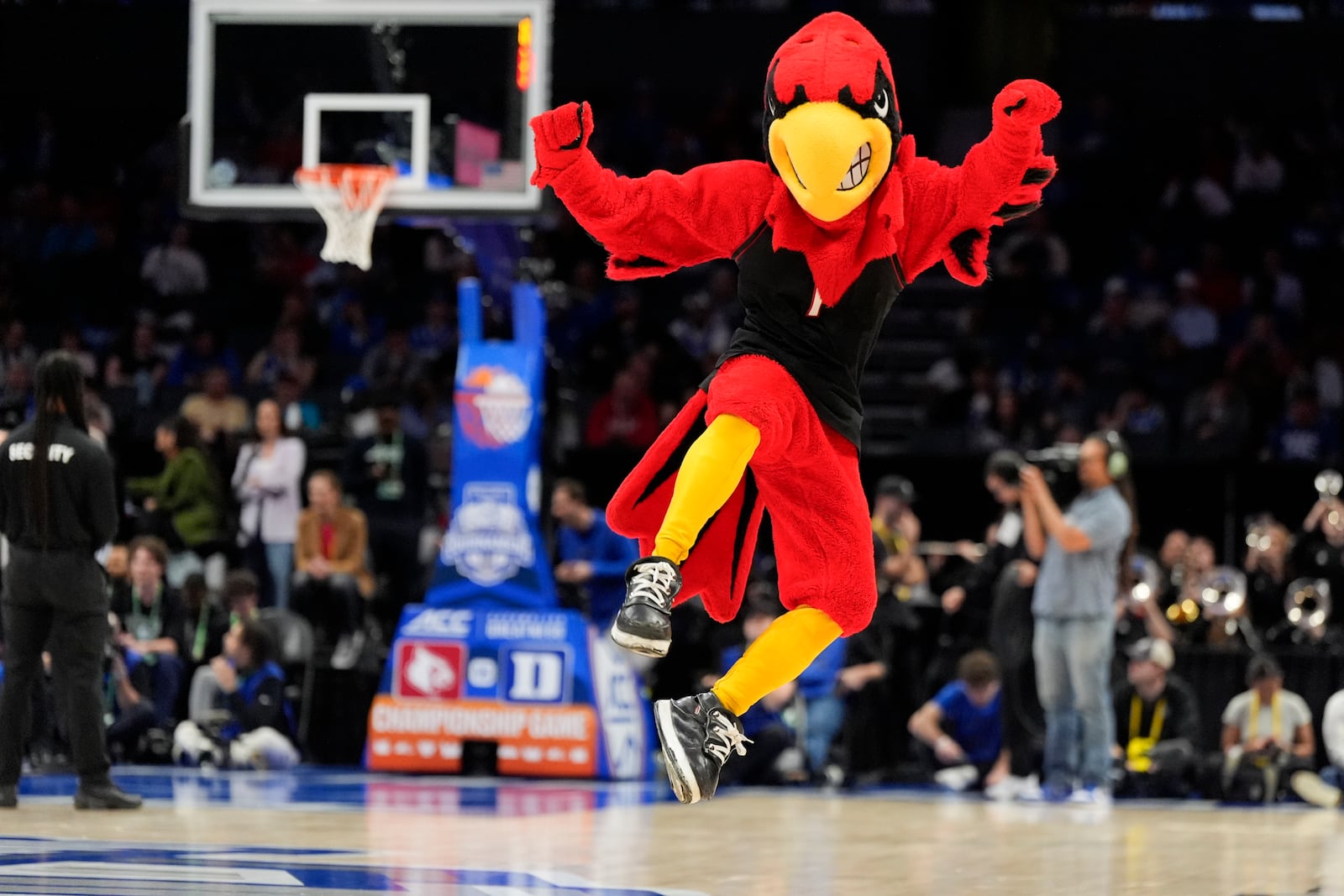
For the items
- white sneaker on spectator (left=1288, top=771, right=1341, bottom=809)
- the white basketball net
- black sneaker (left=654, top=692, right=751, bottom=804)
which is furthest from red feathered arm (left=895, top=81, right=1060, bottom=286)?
white sneaker on spectator (left=1288, top=771, right=1341, bottom=809)

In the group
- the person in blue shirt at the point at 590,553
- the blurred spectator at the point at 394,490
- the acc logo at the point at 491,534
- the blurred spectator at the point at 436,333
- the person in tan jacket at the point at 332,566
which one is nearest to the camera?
the acc logo at the point at 491,534

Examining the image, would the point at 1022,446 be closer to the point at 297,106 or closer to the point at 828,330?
the point at 297,106

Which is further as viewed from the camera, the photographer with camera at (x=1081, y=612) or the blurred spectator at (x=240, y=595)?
the blurred spectator at (x=240, y=595)

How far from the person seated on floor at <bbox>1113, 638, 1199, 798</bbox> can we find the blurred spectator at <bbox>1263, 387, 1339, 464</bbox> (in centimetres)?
435

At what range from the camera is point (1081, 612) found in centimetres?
1077

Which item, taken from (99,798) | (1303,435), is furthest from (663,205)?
(1303,435)

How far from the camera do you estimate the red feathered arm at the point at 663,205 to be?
17.7ft

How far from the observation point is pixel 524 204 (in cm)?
1076

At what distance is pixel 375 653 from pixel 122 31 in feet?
22.4

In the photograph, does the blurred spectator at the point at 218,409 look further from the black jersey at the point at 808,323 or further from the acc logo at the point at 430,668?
the black jersey at the point at 808,323

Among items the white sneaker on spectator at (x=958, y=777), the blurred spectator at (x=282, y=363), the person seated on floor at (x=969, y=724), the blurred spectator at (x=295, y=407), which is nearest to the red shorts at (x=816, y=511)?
the person seated on floor at (x=969, y=724)

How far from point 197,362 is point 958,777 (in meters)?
8.34

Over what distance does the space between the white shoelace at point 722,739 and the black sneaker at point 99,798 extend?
13.9ft

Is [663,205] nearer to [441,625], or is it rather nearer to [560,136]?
[560,136]
